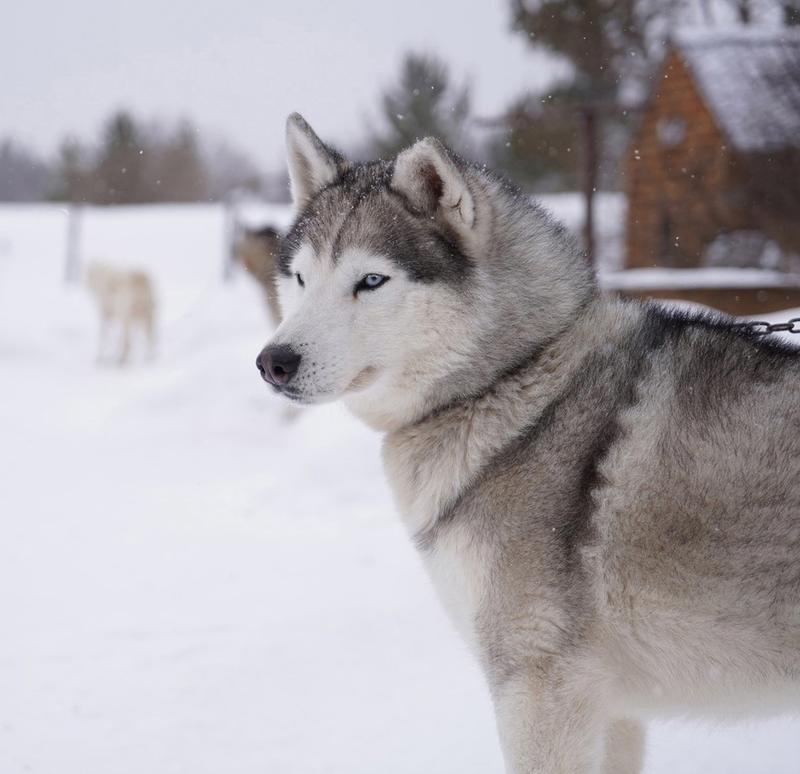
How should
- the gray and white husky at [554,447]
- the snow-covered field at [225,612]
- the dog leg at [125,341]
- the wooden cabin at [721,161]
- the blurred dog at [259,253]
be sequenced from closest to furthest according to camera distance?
1. the gray and white husky at [554,447]
2. the snow-covered field at [225,612]
3. the wooden cabin at [721,161]
4. the blurred dog at [259,253]
5. the dog leg at [125,341]

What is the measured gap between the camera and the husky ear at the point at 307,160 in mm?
2734

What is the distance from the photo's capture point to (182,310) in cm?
1806

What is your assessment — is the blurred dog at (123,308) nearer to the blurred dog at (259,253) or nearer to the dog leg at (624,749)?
the blurred dog at (259,253)

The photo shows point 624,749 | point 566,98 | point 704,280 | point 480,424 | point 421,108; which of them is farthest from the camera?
point 421,108

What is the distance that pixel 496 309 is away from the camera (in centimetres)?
245

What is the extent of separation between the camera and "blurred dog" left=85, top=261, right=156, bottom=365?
14.2 metres

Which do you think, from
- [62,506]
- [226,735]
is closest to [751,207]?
[62,506]

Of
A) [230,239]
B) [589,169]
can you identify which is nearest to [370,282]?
[589,169]

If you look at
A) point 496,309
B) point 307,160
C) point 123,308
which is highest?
point 307,160

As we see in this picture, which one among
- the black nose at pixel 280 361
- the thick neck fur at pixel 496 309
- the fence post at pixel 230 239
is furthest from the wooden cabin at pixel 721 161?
the fence post at pixel 230 239

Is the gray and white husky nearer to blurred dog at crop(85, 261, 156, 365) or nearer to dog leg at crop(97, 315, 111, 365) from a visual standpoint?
blurred dog at crop(85, 261, 156, 365)

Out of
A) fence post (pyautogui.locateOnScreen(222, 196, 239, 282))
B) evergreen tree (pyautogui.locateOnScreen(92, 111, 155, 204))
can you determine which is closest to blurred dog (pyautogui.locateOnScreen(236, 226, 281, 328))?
fence post (pyautogui.locateOnScreen(222, 196, 239, 282))

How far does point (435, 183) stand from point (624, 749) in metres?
1.77

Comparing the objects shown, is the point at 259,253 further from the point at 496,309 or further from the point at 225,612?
the point at 496,309
